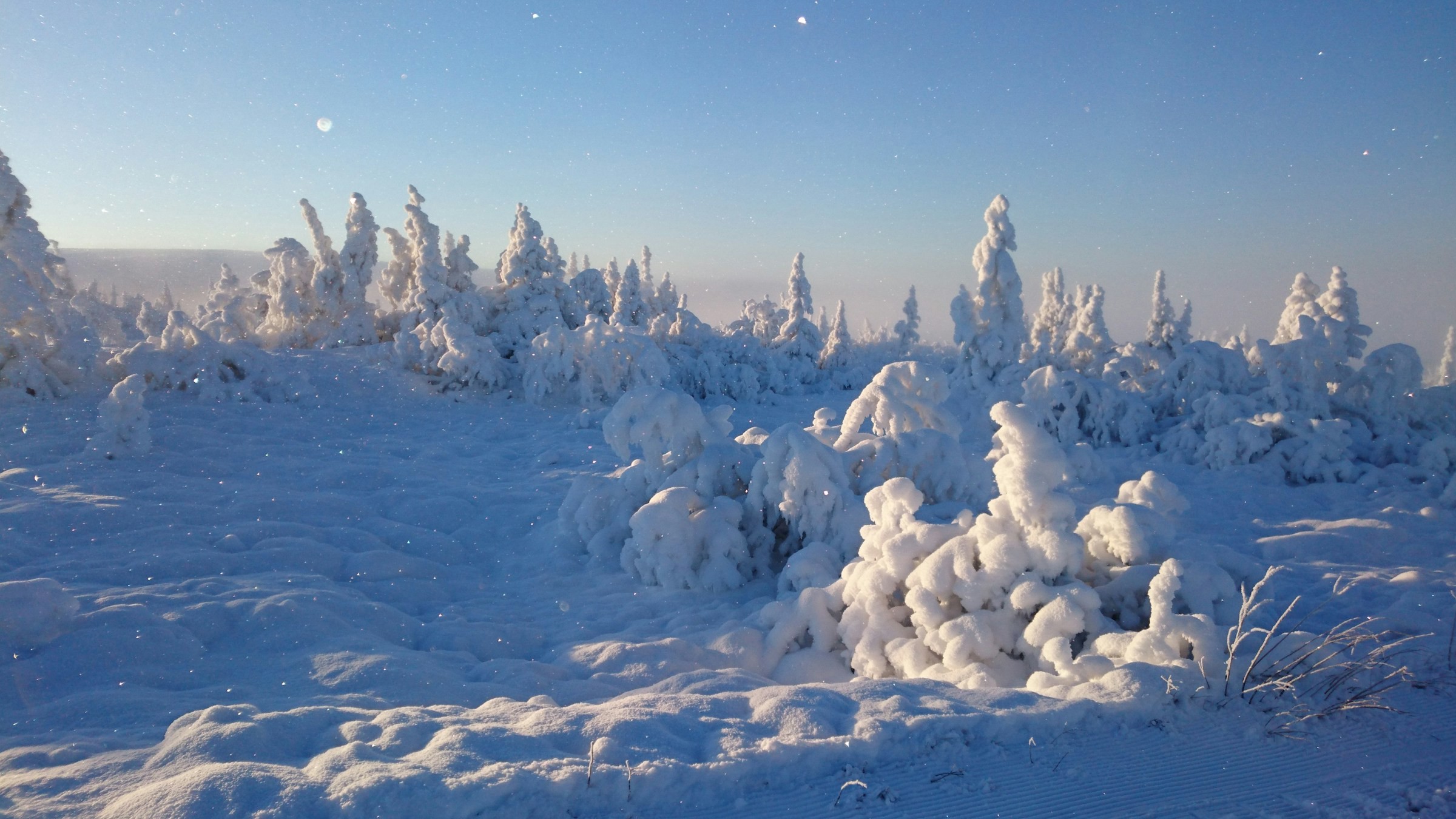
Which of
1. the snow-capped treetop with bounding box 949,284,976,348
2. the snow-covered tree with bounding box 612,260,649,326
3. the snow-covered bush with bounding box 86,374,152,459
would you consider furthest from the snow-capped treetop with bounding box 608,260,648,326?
the snow-covered bush with bounding box 86,374,152,459

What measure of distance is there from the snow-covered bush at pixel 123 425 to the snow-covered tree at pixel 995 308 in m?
21.8

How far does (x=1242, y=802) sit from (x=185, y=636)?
24.1ft

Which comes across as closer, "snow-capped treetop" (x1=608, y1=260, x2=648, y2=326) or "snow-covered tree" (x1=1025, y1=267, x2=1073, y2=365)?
"snow-capped treetop" (x1=608, y1=260, x2=648, y2=326)

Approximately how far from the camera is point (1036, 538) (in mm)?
5508

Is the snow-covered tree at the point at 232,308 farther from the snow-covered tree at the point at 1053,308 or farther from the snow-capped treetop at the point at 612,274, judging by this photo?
the snow-covered tree at the point at 1053,308

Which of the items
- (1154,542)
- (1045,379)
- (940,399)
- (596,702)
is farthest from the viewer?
(1045,379)

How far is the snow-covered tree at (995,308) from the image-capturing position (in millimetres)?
21547

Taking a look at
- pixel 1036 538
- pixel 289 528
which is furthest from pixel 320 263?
pixel 1036 538

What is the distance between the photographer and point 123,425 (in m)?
9.69

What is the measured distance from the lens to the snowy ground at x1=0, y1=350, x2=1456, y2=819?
10.4ft

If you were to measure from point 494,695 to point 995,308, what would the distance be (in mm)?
21162

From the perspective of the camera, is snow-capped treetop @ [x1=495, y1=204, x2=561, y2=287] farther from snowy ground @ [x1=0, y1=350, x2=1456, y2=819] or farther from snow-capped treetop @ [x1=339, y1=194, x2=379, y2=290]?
snowy ground @ [x1=0, y1=350, x2=1456, y2=819]

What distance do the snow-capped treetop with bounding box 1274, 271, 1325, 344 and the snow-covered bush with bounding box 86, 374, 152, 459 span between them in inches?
998

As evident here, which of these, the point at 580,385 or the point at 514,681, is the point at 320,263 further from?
the point at 514,681
